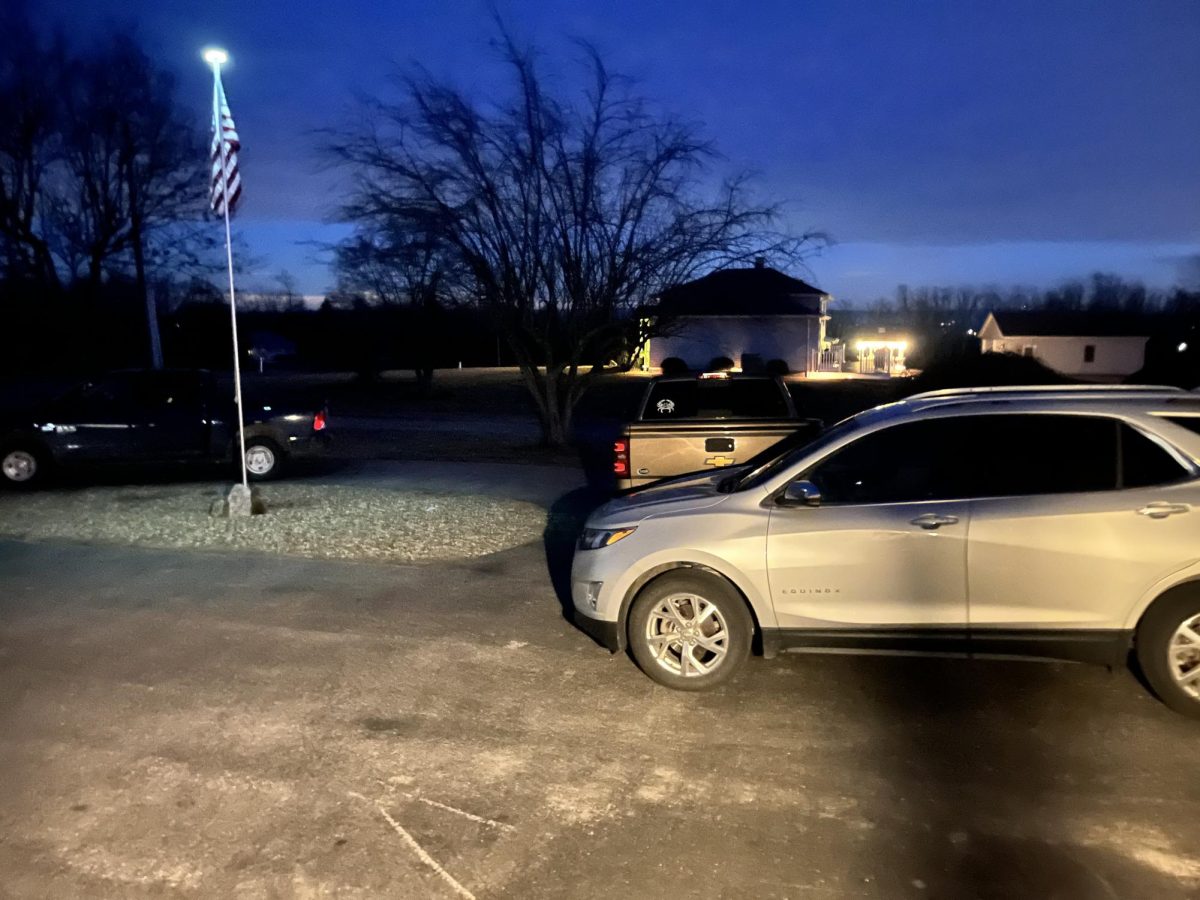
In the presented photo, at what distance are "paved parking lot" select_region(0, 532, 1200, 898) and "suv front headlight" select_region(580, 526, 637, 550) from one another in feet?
2.77

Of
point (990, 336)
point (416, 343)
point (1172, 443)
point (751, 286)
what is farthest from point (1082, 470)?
point (990, 336)

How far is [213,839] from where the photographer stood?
442 centimetres

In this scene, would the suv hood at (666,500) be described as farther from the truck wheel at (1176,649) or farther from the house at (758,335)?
the house at (758,335)

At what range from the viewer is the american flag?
39.8ft

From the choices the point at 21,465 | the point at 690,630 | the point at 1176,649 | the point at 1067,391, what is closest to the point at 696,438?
the point at 690,630

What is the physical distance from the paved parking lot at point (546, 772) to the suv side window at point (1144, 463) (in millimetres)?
1314

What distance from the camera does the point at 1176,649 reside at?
552 cm

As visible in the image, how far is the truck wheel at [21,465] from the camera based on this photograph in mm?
14883

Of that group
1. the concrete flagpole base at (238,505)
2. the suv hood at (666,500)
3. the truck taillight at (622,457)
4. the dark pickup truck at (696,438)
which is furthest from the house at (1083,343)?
the suv hood at (666,500)

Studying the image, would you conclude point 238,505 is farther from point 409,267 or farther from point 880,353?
point 880,353

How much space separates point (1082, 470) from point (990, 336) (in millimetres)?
67664

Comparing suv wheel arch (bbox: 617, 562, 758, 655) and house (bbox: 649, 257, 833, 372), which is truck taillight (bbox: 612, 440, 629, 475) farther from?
house (bbox: 649, 257, 833, 372)

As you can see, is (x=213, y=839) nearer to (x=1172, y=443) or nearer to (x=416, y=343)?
(x=1172, y=443)

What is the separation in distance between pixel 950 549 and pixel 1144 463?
1187 millimetres
